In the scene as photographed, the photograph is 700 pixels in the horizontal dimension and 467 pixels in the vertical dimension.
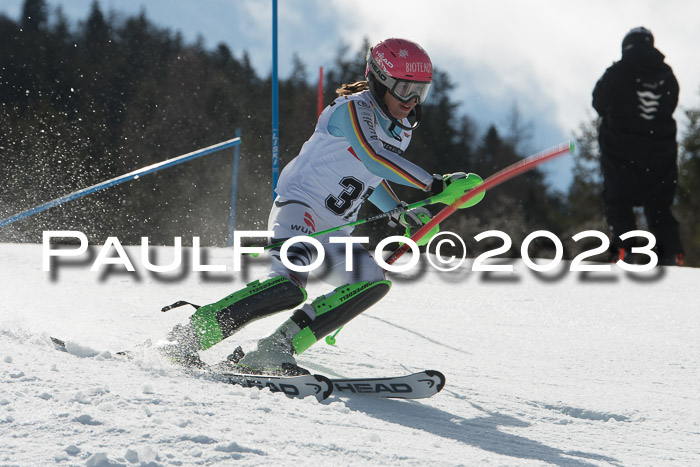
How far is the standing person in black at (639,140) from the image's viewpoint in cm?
829

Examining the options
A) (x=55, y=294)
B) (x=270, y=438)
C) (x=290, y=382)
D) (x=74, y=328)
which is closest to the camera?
(x=270, y=438)

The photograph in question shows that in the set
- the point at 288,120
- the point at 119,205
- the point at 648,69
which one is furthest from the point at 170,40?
the point at 648,69

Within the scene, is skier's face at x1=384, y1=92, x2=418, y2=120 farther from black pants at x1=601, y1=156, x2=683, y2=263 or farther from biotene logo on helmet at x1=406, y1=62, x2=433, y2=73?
black pants at x1=601, y1=156, x2=683, y2=263

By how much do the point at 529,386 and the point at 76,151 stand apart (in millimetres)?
22767

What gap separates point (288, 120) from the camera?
1442 inches

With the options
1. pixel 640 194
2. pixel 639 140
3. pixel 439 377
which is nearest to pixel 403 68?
pixel 439 377

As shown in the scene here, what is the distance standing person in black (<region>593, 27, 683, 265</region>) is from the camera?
326 inches

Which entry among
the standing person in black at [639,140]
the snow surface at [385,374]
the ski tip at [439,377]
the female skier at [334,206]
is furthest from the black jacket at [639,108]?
the ski tip at [439,377]

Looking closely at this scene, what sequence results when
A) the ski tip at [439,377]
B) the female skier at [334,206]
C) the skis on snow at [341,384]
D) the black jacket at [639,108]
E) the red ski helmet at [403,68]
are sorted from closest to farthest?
the skis on snow at [341,384], the ski tip at [439,377], the female skier at [334,206], the red ski helmet at [403,68], the black jacket at [639,108]

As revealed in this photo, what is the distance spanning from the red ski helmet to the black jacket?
564 centimetres

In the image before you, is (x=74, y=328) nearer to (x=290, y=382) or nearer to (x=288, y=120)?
(x=290, y=382)

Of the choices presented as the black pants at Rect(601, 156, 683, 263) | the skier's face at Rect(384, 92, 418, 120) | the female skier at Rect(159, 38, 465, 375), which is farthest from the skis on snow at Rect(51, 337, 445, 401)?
the black pants at Rect(601, 156, 683, 263)

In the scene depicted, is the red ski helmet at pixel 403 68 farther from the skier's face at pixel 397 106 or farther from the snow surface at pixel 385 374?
the snow surface at pixel 385 374

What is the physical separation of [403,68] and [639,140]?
20.0ft
